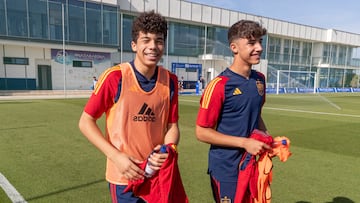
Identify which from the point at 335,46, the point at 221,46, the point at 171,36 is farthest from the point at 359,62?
the point at 171,36

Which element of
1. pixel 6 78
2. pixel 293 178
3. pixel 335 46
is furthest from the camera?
pixel 335 46

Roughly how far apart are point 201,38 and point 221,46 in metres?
3.15

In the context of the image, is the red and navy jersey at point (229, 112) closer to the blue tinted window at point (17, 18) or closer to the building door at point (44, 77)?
the blue tinted window at point (17, 18)

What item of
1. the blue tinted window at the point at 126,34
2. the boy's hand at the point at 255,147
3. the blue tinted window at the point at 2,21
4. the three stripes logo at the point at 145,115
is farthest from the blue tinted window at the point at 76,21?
the boy's hand at the point at 255,147

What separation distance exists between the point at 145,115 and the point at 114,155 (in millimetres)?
364

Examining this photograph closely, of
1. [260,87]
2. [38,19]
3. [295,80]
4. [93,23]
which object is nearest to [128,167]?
[260,87]

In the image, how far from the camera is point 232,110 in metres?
2.41

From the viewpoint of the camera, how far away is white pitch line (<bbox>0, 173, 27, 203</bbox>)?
3.98 meters

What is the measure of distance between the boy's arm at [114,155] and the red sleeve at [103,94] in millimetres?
73

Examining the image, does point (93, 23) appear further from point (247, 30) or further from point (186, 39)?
point (247, 30)

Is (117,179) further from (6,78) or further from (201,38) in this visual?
(201,38)

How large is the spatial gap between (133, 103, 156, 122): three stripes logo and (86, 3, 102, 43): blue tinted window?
32.2 m

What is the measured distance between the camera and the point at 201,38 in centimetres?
4200

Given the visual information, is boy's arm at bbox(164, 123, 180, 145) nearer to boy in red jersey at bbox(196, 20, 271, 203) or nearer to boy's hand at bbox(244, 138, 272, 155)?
boy in red jersey at bbox(196, 20, 271, 203)
